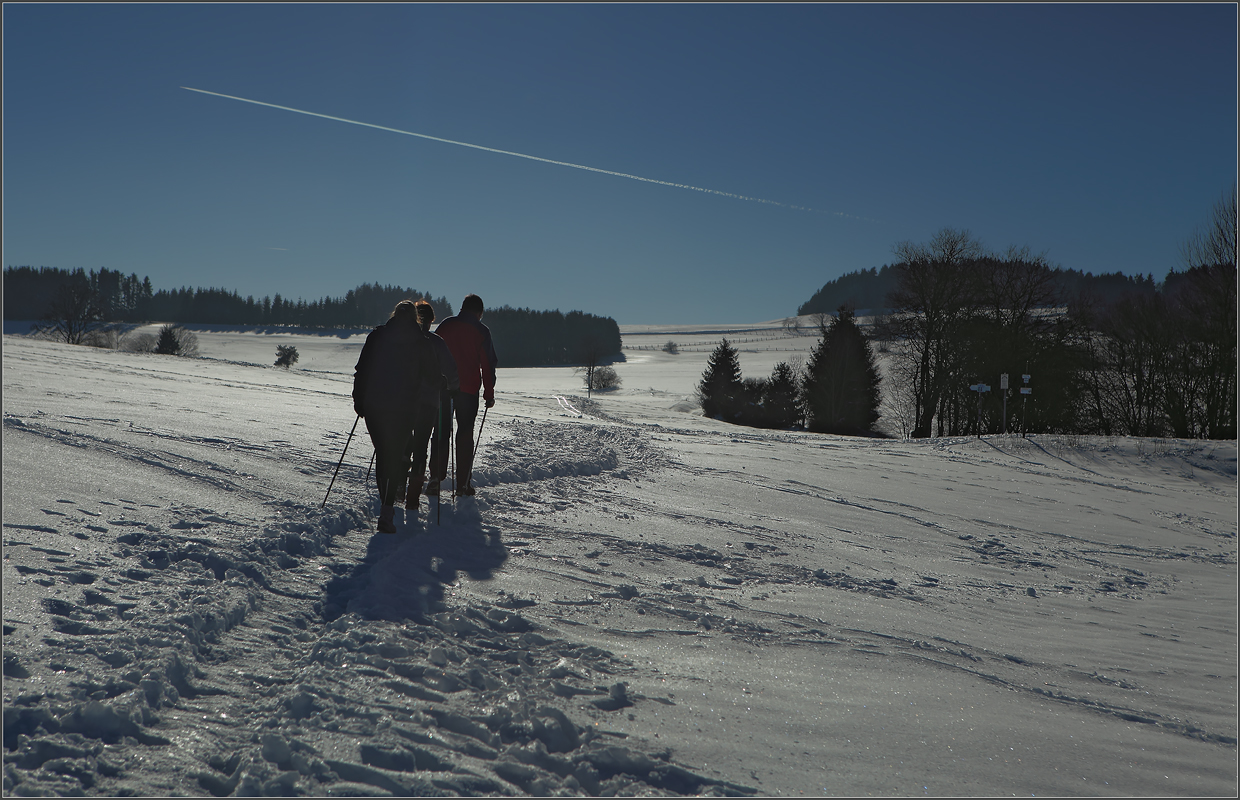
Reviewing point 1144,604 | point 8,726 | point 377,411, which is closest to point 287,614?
point 8,726

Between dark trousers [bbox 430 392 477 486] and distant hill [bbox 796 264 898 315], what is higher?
distant hill [bbox 796 264 898 315]

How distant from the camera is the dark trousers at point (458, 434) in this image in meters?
6.68

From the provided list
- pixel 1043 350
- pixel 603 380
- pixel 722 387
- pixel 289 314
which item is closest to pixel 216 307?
pixel 289 314

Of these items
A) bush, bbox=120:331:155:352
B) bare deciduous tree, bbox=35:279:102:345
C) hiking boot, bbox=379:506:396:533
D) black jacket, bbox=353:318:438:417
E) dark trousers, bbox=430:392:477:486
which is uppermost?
bare deciduous tree, bbox=35:279:102:345

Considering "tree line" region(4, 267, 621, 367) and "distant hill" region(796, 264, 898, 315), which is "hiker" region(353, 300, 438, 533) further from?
"distant hill" region(796, 264, 898, 315)

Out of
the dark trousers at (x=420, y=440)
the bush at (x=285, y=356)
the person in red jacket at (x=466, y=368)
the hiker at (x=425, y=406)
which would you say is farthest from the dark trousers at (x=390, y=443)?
the bush at (x=285, y=356)

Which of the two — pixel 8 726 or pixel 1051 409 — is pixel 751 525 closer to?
pixel 8 726

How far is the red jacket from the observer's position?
22.5ft

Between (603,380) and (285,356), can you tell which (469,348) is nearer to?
(603,380)

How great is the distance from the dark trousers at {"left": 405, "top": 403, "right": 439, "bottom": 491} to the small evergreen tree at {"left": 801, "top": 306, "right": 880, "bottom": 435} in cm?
3483

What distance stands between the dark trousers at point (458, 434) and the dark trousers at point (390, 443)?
3.34ft

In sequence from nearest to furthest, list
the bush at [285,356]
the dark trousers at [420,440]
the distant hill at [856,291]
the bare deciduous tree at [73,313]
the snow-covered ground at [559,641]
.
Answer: the snow-covered ground at [559,641]
the dark trousers at [420,440]
the bare deciduous tree at [73,313]
the bush at [285,356]
the distant hill at [856,291]

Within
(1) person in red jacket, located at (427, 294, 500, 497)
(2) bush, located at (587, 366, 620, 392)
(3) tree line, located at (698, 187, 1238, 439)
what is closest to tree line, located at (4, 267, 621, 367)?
(2) bush, located at (587, 366, 620, 392)

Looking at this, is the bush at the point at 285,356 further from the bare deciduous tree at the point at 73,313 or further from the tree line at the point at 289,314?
the tree line at the point at 289,314
